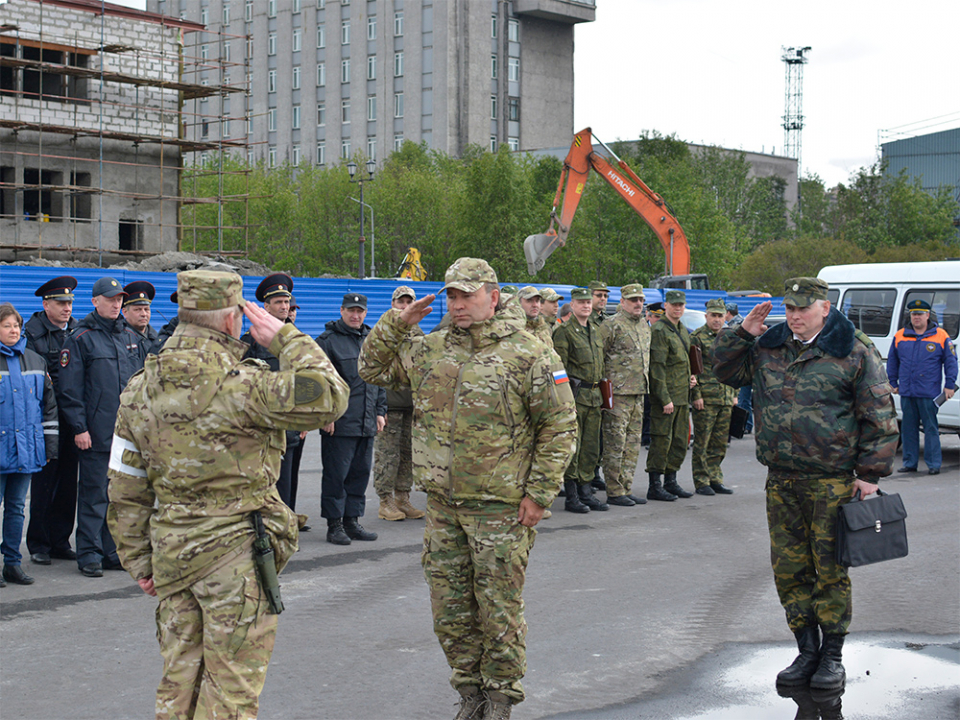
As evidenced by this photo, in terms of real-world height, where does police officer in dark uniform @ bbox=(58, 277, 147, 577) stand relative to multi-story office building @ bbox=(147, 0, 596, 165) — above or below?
below

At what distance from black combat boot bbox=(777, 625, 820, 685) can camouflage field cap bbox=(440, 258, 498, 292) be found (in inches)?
99.9

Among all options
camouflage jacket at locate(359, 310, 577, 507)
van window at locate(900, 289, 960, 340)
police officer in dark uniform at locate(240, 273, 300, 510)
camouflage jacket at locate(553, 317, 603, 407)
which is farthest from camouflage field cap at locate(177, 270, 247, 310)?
van window at locate(900, 289, 960, 340)

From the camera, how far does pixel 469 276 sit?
15.6 ft

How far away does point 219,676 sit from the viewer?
3.67 metres

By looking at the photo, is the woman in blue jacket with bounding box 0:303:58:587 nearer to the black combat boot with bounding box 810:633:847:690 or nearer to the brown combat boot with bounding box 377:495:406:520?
the brown combat boot with bounding box 377:495:406:520

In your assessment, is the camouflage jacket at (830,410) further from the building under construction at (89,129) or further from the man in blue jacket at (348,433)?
the building under construction at (89,129)

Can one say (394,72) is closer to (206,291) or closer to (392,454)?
(392,454)

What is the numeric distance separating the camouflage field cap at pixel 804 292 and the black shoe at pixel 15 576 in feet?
17.9

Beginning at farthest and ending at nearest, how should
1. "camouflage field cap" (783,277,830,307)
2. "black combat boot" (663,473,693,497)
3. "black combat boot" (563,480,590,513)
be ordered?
"black combat boot" (663,473,693,497) < "black combat boot" (563,480,590,513) < "camouflage field cap" (783,277,830,307)

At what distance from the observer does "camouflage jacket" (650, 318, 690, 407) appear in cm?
1069

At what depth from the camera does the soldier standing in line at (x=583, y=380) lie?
1011 centimetres

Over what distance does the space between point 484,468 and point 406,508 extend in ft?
17.3

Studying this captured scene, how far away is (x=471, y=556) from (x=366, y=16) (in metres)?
79.7

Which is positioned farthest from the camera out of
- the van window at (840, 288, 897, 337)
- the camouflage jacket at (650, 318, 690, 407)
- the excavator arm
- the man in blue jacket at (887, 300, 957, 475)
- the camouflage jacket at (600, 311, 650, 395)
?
the excavator arm
